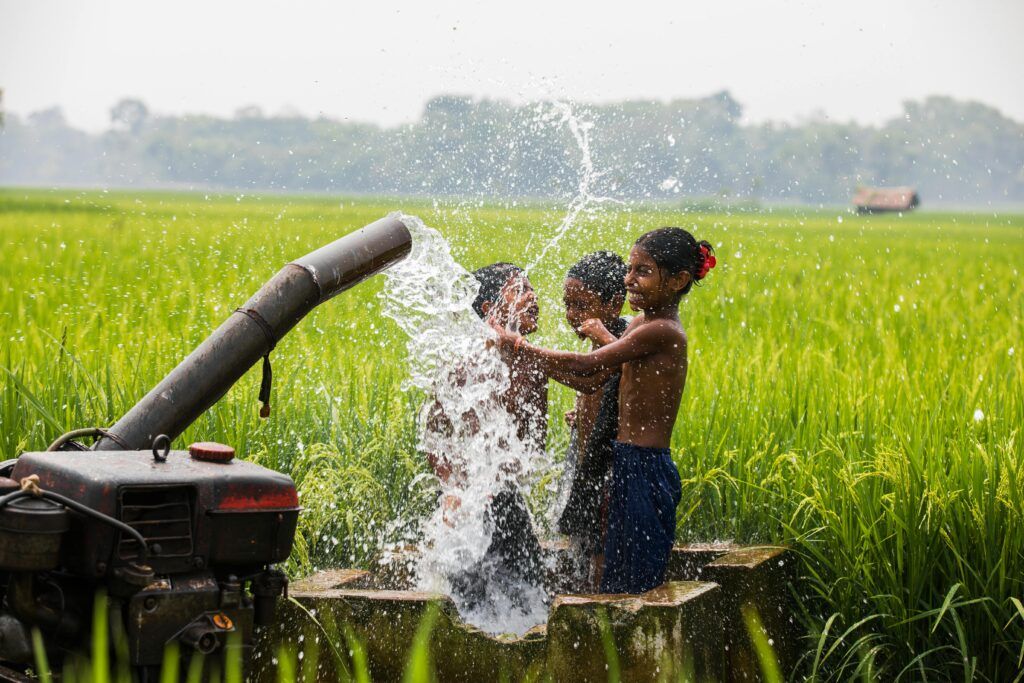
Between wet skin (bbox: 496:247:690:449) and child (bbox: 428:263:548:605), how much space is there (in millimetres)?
246

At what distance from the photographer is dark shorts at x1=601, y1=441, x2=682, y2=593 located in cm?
383

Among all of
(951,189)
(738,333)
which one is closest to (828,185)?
(951,189)

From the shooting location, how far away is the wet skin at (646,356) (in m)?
3.87

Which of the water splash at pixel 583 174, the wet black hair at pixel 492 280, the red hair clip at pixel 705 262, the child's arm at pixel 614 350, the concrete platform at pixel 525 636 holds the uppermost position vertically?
the water splash at pixel 583 174

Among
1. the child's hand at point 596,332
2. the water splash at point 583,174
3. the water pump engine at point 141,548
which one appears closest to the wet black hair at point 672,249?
the child's hand at point 596,332

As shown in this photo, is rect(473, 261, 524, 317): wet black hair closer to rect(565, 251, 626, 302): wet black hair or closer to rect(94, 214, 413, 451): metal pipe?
rect(565, 251, 626, 302): wet black hair

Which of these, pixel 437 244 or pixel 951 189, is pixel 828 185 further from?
pixel 437 244

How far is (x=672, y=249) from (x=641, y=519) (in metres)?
0.82

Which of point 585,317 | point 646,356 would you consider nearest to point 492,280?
point 585,317

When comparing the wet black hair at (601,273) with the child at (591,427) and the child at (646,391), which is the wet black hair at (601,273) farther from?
the child at (646,391)

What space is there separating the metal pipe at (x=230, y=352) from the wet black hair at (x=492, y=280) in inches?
49.5

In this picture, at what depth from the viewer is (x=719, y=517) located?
448cm

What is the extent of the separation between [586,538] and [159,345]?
8.48 feet

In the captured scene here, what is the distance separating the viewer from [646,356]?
392 cm
